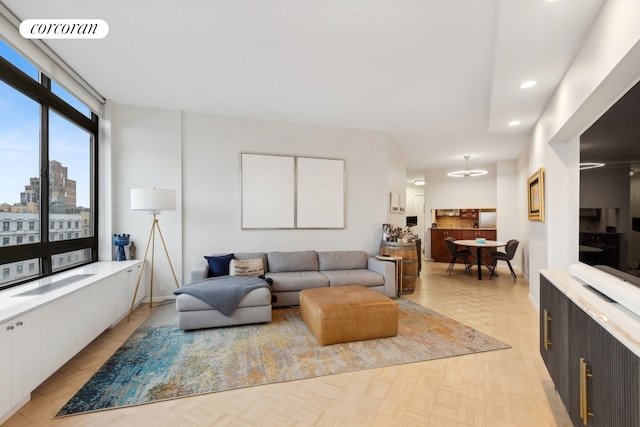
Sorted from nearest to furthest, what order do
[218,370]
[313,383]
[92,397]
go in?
1. [92,397]
2. [313,383]
3. [218,370]

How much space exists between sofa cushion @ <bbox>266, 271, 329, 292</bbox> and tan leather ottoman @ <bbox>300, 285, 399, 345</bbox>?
2.90 ft

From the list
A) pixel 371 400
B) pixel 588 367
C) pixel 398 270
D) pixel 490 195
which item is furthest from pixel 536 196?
pixel 490 195

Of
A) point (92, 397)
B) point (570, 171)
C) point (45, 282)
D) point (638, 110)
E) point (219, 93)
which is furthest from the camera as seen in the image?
point (219, 93)

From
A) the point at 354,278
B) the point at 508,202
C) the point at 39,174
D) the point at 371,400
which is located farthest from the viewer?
the point at 508,202

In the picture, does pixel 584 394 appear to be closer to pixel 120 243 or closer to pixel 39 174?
pixel 39 174

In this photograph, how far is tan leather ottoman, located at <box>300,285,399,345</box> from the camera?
2.97 m

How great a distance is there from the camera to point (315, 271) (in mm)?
4734

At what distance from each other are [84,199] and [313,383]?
12.2ft

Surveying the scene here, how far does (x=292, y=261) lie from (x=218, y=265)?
3.60 feet

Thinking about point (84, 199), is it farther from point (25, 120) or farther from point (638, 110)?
point (638, 110)

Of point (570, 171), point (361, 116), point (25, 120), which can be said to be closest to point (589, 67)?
point (570, 171)

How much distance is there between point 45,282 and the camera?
2.76 meters

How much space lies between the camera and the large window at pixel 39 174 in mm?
2576

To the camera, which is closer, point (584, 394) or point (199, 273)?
point (584, 394)
